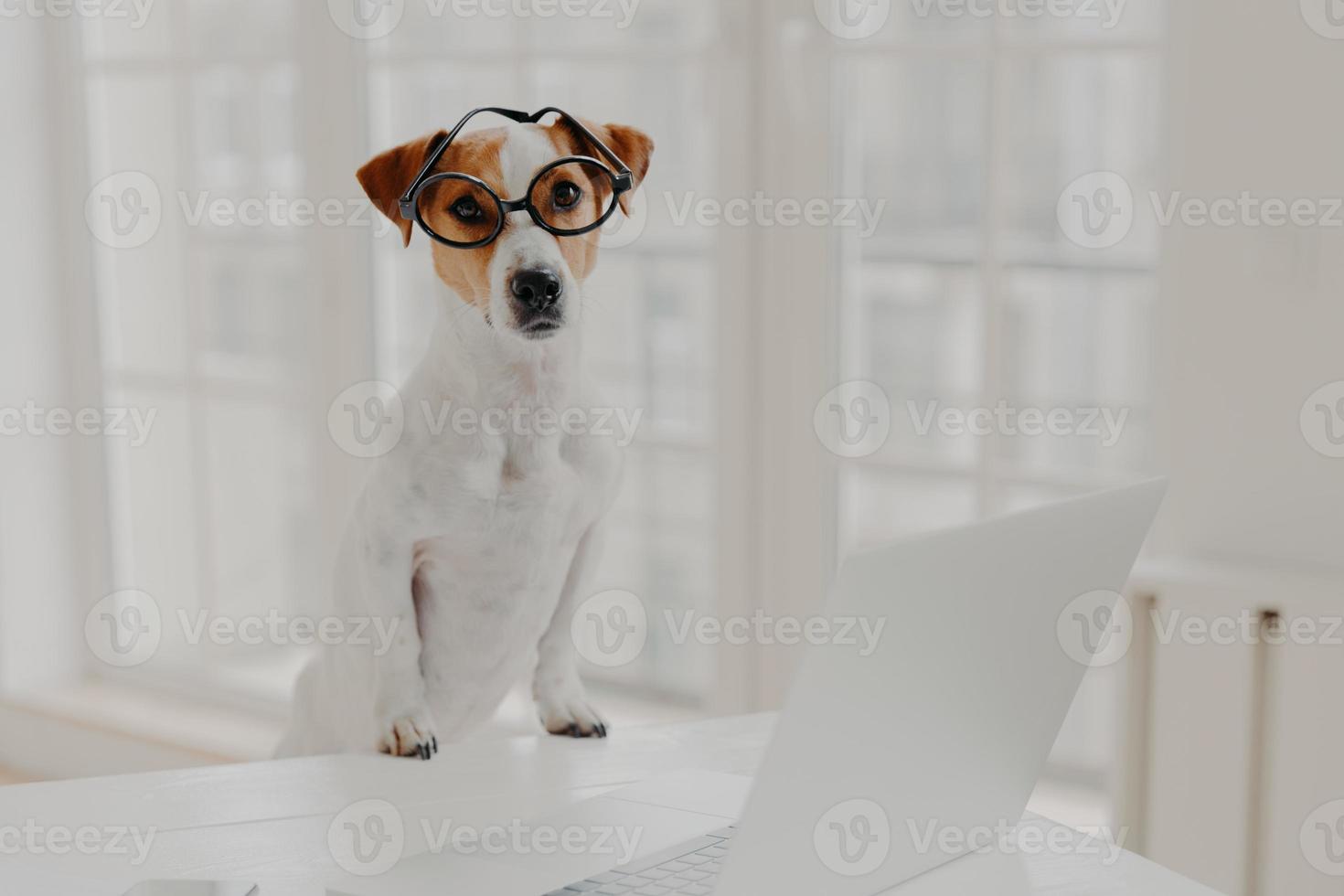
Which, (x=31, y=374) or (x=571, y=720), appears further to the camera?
(x=31, y=374)

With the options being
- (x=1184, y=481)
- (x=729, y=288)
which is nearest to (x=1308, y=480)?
(x=1184, y=481)

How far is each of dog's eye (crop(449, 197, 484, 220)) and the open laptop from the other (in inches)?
19.2

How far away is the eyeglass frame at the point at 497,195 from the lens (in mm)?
1181

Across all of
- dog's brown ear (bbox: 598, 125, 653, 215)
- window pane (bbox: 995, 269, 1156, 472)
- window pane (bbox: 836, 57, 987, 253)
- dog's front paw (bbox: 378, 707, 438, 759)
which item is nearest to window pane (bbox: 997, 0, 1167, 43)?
window pane (bbox: 836, 57, 987, 253)

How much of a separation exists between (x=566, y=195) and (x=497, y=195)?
61 millimetres

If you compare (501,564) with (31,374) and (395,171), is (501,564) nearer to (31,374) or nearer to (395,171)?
(395,171)

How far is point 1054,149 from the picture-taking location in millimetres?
2330

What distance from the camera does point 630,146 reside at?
50.9 inches

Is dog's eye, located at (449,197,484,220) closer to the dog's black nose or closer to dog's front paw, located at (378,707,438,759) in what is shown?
the dog's black nose

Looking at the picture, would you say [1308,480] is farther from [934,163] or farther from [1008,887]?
[1008,887]

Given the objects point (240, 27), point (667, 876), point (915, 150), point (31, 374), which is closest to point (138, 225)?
point (31, 374)

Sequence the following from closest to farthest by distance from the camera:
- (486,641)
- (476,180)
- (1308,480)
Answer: (476,180) < (486,641) < (1308,480)

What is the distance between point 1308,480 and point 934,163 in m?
0.80

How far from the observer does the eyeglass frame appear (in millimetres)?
1181
